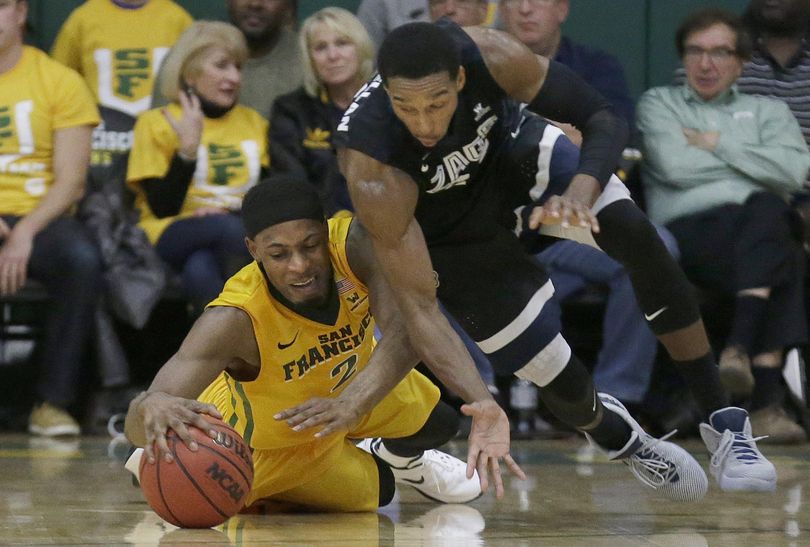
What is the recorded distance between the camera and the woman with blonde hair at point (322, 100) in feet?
20.7

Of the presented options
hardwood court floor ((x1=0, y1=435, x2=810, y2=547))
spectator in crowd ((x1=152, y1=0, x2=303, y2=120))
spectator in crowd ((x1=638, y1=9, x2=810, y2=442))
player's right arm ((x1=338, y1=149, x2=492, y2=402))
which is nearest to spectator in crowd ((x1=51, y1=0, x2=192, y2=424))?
spectator in crowd ((x1=152, y1=0, x2=303, y2=120))

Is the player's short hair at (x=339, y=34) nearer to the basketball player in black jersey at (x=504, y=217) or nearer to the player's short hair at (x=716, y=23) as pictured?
the player's short hair at (x=716, y=23)

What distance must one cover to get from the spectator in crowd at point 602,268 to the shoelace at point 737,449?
1.41 meters

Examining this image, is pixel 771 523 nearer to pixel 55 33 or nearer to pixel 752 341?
pixel 752 341

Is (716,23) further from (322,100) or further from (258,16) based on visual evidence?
(258,16)

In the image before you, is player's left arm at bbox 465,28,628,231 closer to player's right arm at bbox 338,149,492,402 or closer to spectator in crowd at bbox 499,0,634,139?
player's right arm at bbox 338,149,492,402

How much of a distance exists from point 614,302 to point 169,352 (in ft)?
6.93

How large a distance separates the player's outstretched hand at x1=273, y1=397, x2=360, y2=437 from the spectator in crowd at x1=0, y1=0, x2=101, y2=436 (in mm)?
2679

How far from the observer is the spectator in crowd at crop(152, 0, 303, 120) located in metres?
6.66

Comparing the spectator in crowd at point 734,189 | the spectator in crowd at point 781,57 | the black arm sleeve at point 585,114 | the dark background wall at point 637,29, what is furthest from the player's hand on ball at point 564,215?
the dark background wall at point 637,29

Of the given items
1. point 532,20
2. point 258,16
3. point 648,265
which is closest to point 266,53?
point 258,16

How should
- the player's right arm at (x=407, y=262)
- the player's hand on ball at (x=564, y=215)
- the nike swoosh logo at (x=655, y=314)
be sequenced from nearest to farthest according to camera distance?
the player's hand on ball at (x=564, y=215) → the player's right arm at (x=407, y=262) → the nike swoosh logo at (x=655, y=314)

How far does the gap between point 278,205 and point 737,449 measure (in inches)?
67.3

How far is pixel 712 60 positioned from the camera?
639 cm
